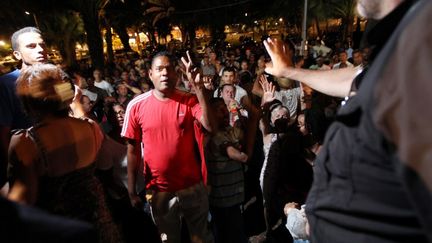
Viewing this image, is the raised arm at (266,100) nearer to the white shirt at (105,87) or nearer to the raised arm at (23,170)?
the raised arm at (23,170)

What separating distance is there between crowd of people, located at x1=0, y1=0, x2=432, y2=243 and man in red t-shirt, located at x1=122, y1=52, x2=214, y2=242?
0.04 feet

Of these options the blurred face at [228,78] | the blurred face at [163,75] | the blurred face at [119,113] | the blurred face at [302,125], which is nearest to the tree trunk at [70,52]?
the blurred face at [228,78]

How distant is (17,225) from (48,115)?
5.09 ft

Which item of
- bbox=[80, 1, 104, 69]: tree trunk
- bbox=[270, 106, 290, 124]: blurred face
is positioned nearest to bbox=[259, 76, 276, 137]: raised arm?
bbox=[270, 106, 290, 124]: blurred face

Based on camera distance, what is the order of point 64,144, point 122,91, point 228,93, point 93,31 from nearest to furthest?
point 64,144, point 228,93, point 122,91, point 93,31

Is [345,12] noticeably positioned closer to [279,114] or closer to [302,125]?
[302,125]

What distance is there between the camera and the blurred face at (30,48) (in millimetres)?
3221

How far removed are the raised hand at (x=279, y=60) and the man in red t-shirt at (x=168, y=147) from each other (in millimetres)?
890

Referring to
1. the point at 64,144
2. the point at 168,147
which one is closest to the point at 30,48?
the point at 64,144

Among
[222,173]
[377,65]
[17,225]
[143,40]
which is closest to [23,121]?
[222,173]

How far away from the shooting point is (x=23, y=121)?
9.78ft

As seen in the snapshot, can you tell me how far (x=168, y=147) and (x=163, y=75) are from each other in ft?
2.25

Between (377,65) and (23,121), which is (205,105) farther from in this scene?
(377,65)

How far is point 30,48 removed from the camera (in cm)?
325
